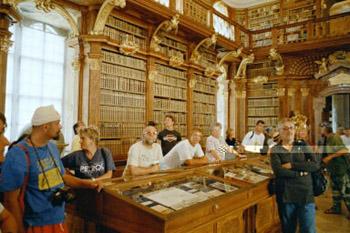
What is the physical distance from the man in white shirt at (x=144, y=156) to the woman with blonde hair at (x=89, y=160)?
0.45 meters

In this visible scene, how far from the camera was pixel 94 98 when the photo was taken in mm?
4906

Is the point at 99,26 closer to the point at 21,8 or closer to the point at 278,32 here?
the point at 21,8

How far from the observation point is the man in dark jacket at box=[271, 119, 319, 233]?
245 cm

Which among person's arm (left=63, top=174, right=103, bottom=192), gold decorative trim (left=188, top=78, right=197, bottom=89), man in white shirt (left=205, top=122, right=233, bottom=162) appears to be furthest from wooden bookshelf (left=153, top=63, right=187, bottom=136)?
person's arm (left=63, top=174, right=103, bottom=192)

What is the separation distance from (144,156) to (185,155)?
0.60 meters

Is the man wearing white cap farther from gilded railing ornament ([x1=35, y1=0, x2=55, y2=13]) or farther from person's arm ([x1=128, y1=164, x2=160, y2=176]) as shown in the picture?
gilded railing ornament ([x1=35, y1=0, x2=55, y2=13])

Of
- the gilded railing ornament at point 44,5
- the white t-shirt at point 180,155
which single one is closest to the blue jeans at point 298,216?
the white t-shirt at point 180,155

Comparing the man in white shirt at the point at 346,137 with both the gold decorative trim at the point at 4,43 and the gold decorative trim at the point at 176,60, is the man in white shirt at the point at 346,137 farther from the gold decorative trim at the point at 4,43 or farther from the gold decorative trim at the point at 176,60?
the gold decorative trim at the point at 4,43

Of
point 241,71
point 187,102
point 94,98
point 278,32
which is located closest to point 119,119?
point 94,98

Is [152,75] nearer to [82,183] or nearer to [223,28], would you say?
[223,28]

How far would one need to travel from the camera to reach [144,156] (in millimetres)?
3035

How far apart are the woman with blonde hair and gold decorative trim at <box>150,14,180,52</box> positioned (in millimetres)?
3871

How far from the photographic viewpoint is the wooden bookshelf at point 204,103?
7.50 metres

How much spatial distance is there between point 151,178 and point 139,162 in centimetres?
74
